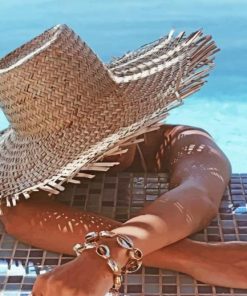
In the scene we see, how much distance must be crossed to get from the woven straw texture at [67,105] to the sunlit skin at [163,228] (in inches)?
2.1

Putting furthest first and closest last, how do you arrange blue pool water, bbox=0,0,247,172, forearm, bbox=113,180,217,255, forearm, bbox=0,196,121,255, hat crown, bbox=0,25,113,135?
1. blue pool water, bbox=0,0,247,172
2. hat crown, bbox=0,25,113,135
3. forearm, bbox=0,196,121,255
4. forearm, bbox=113,180,217,255

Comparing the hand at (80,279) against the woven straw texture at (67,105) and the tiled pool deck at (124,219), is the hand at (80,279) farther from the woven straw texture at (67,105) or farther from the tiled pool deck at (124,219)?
the woven straw texture at (67,105)

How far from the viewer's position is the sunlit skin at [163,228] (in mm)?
849

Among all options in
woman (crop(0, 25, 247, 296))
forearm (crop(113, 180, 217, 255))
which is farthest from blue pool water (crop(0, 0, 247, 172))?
forearm (crop(113, 180, 217, 255))

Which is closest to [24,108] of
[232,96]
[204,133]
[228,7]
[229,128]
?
[204,133]

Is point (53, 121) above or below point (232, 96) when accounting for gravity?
above

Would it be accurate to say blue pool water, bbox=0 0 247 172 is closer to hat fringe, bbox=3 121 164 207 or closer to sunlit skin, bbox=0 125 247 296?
sunlit skin, bbox=0 125 247 296

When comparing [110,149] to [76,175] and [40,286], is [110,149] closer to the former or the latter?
[76,175]

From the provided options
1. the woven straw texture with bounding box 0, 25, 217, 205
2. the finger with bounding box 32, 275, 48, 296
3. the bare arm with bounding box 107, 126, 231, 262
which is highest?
the woven straw texture with bounding box 0, 25, 217, 205

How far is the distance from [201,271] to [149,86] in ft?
1.42

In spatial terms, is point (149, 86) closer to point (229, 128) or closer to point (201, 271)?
point (201, 271)

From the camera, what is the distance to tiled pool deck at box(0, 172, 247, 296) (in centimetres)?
97

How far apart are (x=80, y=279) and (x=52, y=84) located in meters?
0.46

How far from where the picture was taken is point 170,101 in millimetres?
1186
